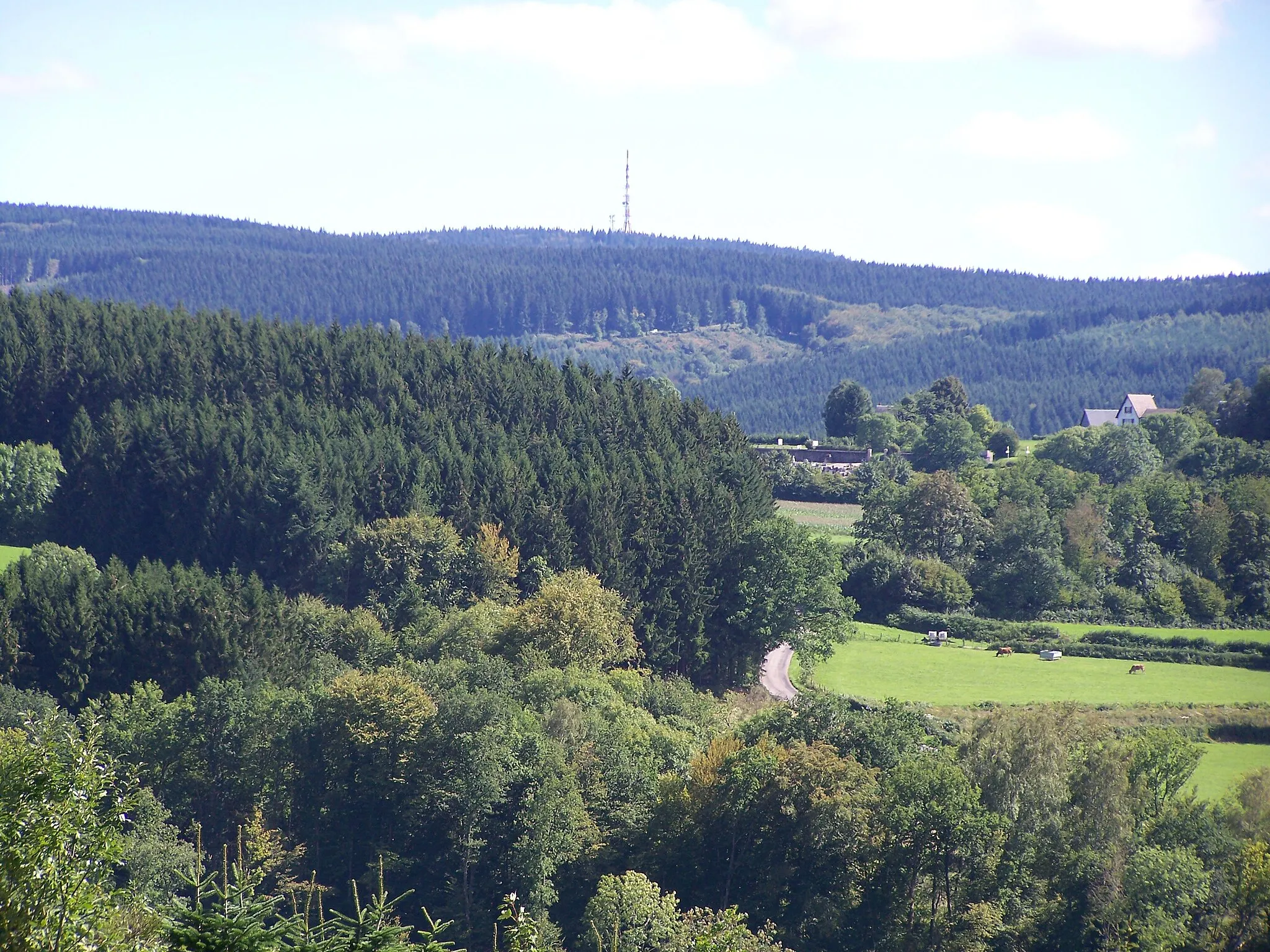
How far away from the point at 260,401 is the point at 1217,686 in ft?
212

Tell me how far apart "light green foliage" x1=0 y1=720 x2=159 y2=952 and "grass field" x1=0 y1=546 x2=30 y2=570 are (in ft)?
216

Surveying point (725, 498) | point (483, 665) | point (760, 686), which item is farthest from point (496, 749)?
point (725, 498)

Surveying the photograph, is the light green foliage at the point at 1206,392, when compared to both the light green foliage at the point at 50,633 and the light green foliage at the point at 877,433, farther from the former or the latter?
the light green foliage at the point at 50,633

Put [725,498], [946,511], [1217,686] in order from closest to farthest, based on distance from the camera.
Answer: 1. [1217,686]
2. [725,498]
3. [946,511]

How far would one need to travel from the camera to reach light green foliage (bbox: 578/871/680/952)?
1715 inches

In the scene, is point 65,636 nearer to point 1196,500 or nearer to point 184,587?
point 184,587

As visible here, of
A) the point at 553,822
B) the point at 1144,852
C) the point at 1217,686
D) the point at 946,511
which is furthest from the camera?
the point at 946,511

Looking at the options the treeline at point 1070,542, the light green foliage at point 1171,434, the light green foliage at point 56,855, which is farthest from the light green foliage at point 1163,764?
the light green foliage at point 1171,434

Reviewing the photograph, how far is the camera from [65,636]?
64625 millimetres

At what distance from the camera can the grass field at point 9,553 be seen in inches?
3370

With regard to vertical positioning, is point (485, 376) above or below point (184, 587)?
above

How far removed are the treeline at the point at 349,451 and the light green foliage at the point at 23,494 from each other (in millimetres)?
895

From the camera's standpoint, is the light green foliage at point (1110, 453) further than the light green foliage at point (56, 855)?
Yes

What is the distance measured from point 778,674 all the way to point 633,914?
4434cm
